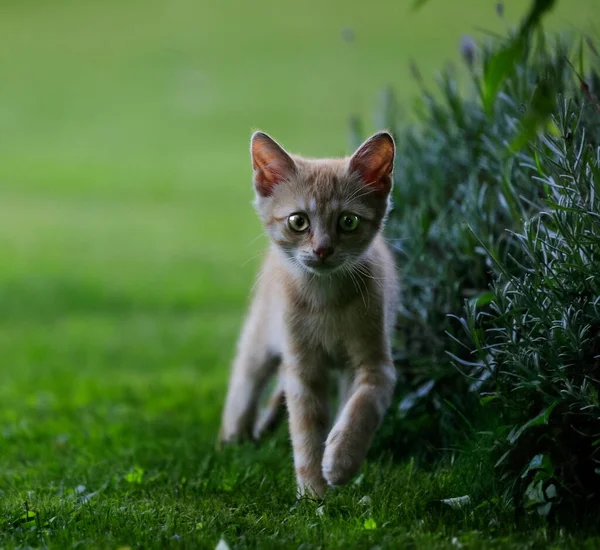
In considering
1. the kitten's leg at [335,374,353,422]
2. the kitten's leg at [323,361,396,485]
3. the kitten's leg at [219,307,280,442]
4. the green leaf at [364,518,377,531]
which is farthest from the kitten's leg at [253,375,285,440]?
the green leaf at [364,518,377,531]

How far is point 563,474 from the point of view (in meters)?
3.33

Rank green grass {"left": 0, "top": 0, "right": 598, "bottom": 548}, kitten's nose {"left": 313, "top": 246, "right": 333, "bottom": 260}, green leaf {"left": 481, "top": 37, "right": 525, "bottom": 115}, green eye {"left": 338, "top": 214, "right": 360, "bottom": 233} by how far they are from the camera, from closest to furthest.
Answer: green leaf {"left": 481, "top": 37, "right": 525, "bottom": 115} → green grass {"left": 0, "top": 0, "right": 598, "bottom": 548} → kitten's nose {"left": 313, "top": 246, "right": 333, "bottom": 260} → green eye {"left": 338, "top": 214, "right": 360, "bottom": 233}

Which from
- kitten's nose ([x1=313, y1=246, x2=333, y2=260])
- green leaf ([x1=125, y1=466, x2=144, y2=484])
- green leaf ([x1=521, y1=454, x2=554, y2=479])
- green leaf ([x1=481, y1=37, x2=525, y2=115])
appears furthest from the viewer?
green leaf ([x1=125, y1=466, x2=144, y2=484])

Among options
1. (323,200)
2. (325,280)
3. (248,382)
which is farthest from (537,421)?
(248,382)

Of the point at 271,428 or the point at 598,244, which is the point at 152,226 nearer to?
the point at 271,428

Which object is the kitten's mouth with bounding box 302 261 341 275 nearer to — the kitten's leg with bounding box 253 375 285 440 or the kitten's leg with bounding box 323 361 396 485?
the kitten's leg with bounding box 323 361 396 485

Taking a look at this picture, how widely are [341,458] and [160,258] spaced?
805 centimetres

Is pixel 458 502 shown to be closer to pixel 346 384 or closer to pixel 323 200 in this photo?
pixel 346 384

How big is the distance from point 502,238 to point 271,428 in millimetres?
1755

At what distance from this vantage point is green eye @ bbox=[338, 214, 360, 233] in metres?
3.83

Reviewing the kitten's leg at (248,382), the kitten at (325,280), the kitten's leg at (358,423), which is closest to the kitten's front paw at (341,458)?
the kitten's leg at (358,423)

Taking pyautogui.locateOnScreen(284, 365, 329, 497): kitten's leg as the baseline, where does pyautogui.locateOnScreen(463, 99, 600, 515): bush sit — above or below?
above

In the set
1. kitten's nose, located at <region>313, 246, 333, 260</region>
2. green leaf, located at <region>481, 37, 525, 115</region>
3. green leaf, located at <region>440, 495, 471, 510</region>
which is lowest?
green leaf, located at <region>440, 495, 471, 510</region>

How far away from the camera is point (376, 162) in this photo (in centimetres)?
394
